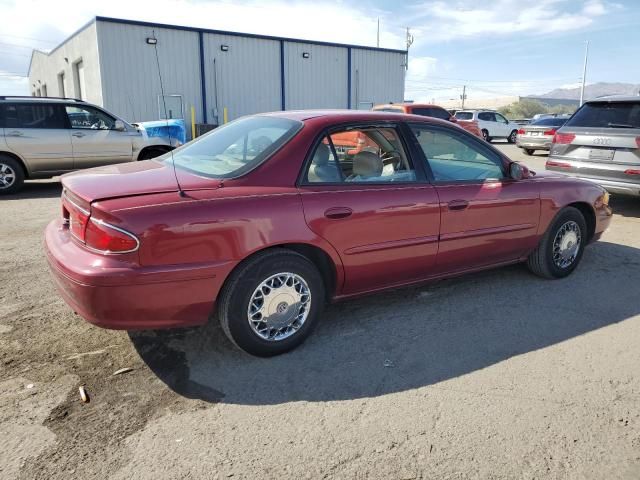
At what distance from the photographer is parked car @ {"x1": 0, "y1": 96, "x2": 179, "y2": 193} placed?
30.1 ft

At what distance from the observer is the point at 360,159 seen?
3760mm

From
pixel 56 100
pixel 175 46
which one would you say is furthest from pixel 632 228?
pixel 175 46

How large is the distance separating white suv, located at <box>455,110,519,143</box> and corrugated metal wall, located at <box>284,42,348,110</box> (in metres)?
6.03

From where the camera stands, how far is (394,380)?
3.05 m

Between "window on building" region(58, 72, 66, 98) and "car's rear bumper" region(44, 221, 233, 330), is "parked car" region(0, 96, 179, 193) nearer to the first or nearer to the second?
"car's rear bumper" region(44, 221, 233, 330)

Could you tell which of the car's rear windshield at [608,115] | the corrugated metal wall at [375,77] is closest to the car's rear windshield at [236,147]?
Answer: the car's rear windshield at [608,115]

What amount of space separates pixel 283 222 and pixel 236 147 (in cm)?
83

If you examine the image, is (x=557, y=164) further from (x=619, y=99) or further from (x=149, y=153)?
(x=149, y=153)

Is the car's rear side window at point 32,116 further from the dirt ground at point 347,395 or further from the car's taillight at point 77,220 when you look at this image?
the car's taillight at point 77,220

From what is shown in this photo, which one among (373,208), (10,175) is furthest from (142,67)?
(373,208)

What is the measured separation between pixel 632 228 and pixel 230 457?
6697 mm

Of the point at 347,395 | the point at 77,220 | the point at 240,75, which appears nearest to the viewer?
the point at 347,395

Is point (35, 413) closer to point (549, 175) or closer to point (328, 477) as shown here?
point (328, 477)

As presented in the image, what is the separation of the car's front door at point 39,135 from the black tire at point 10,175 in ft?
0.57
